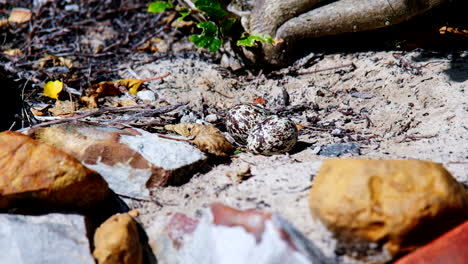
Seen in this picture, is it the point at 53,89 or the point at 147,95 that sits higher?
the point at 53,89

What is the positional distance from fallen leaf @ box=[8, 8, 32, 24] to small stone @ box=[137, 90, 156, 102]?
9.36ft

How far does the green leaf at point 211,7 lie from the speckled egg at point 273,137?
1632mm

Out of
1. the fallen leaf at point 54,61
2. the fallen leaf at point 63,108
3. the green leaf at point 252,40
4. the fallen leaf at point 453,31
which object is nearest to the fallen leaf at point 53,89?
the fallen leaf at point 63,108

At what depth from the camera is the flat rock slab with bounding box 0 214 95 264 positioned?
264 cm

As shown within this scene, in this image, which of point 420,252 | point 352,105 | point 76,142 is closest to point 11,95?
point 76,142

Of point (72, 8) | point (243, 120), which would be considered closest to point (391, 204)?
point (243, 120)

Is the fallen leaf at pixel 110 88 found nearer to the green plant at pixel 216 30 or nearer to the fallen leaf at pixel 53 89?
the fallen leaf at pixel 53 89

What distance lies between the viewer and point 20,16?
6566mm

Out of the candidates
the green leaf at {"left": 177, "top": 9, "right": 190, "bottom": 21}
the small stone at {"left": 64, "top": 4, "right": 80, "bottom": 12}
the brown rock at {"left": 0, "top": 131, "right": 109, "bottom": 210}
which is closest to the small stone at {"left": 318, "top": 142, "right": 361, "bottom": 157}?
the brown rock at {"left": 0, "top": 131, "right": 109, "bottom": 210}

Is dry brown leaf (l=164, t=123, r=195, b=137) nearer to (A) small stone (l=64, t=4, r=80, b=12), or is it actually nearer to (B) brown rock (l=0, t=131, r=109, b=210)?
(B) brown rock (l=0, t=131, r=109, b=210)

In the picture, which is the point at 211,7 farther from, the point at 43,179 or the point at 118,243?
the point at 118,243

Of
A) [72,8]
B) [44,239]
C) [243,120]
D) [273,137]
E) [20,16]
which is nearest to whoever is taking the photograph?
[44,239]

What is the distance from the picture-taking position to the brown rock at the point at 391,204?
2.38m

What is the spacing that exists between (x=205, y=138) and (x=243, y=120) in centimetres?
45
